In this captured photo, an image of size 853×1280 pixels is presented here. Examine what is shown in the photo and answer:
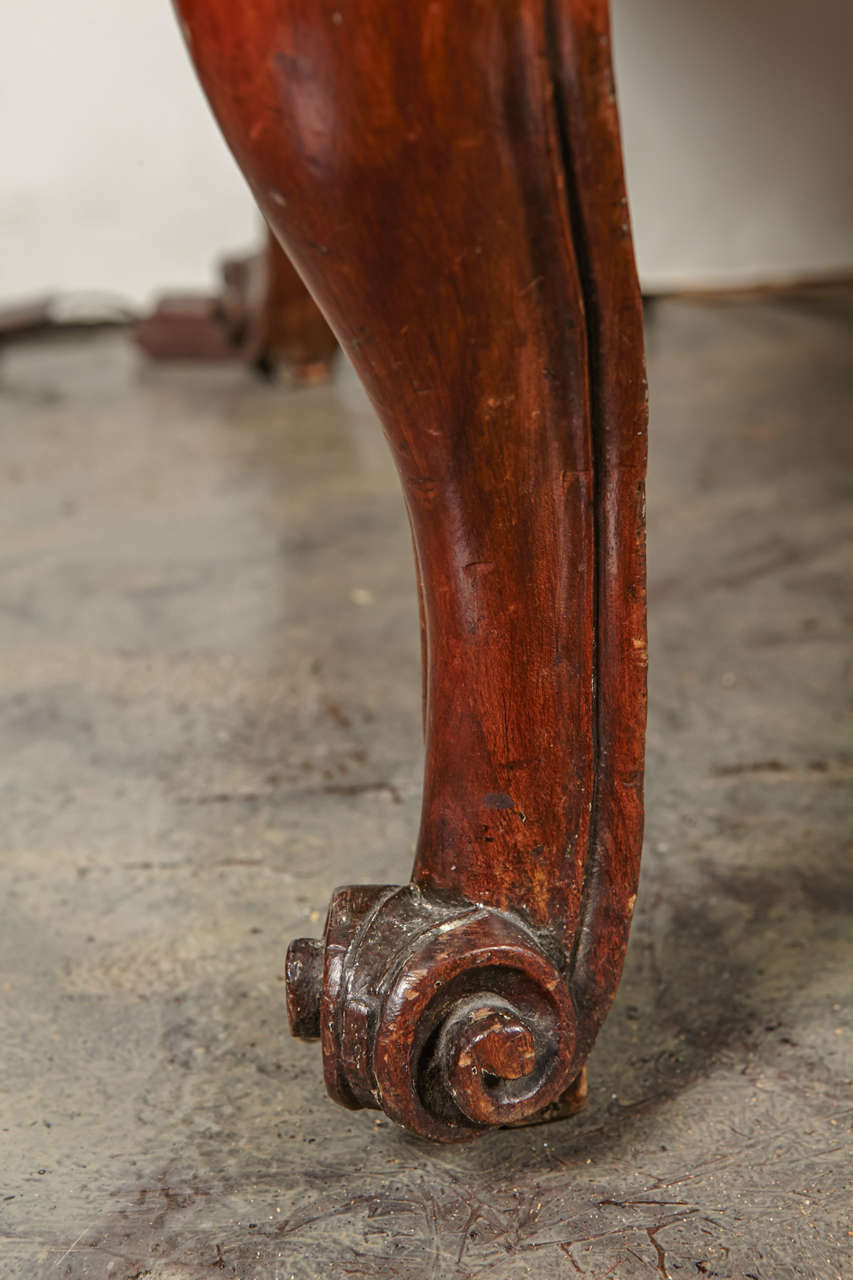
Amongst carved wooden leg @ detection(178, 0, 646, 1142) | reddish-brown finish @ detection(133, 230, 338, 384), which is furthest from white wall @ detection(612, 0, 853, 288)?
carved wooden leg @ detection(178, 0, 646, 1142)

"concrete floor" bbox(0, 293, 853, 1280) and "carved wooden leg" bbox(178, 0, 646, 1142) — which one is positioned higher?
"carved wooden leg" bbox(178, 0, 646, 1142)

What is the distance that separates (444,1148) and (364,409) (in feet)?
4.98

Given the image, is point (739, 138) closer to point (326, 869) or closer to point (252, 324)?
point (252, 324)

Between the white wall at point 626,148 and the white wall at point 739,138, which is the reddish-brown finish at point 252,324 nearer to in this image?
the white wall at point 626,148

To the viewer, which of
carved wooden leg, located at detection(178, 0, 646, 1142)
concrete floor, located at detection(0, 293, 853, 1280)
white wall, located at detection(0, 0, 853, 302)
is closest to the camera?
carved wooden leg, located at detection(178, 0, 646, 1142)

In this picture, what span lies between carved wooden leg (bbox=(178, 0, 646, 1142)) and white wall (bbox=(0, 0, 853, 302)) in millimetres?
2289

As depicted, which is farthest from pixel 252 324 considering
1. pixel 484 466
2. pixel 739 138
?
pixel 484 466

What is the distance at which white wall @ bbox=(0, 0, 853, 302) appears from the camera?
2688 millimetres

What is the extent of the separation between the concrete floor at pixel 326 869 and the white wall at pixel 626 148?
984 millimetres

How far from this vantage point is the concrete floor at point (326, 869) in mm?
705

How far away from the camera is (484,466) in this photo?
0.63 m

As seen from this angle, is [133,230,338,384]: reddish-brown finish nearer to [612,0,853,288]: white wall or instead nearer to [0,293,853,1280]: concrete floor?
[0,293,853,1280]: concrete floor

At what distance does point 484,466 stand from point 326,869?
47 centimetres

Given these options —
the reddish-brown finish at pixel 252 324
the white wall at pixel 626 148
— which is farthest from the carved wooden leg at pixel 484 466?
the white wall at pixel 626 148
